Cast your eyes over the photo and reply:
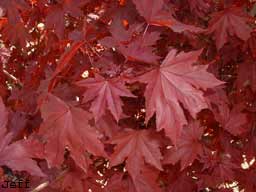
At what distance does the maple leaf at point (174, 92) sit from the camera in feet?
3.56

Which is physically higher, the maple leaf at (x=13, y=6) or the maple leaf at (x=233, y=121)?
the maple leaf at (x=13, y=6)

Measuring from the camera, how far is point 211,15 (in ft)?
5.07

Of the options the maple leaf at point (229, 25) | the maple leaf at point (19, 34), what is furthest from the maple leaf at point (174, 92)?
the maple leaf at point (19, 34)

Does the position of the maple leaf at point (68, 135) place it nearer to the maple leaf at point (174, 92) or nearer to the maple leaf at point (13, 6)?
the maple leaf at point (174, 92)

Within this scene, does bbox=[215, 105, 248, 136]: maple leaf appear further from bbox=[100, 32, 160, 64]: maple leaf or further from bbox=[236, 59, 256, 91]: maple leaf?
bbox=[100, 32, 160, 64]: maple leaf

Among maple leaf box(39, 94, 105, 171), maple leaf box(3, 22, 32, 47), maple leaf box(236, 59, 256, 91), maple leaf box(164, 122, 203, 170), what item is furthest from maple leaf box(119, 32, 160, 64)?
maple leaf box(3, 22, 32, 47)

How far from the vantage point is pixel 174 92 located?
1106 millimetres

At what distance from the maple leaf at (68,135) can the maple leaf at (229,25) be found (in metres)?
0.62

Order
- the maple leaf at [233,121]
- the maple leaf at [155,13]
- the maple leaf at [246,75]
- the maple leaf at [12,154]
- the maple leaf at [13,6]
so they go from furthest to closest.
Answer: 1. the maple leaf at [246,75]
2. the maple leaf at [233,121]
3. the maple leaf at [13,6]
4. the maple leaf at [155,13]
5. the maple leaf at [12,154]

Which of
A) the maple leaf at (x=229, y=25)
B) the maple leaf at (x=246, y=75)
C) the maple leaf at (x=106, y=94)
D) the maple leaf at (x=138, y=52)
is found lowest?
the maple leaf at (x=246, y=75)

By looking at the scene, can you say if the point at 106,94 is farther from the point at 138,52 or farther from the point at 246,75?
the point at 246,75

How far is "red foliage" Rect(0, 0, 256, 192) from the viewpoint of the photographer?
1.09 m

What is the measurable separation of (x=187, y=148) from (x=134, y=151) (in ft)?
0.63

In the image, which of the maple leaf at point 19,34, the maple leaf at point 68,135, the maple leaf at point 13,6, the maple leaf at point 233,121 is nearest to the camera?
the maple leaf at point 68,135
